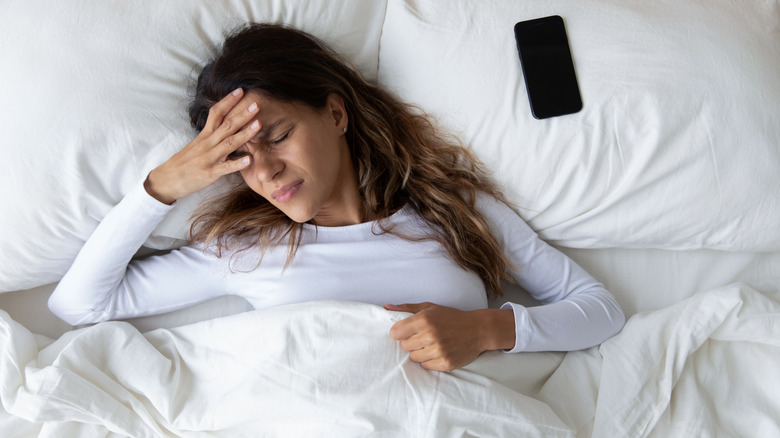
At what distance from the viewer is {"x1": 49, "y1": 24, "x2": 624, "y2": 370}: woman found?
1.08 meters

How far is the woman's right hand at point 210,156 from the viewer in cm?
106

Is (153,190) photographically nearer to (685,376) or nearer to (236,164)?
(236,164)

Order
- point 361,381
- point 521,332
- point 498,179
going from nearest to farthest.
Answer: point 361,381 < point 521,332 < point 498,179

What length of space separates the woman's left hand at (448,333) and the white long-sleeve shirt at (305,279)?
1.6 inches

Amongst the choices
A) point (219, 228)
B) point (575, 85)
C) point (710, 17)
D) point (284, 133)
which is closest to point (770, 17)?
point (710, 17)

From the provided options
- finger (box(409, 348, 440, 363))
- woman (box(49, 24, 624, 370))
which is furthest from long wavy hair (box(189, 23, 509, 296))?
finger (box(409, 348, 440, 363))

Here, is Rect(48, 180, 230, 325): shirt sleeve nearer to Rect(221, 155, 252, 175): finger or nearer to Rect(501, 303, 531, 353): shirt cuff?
Rect(221, 155, 252, 175): finger

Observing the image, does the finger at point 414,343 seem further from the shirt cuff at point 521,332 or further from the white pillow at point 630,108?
the white pillow at point 630,108

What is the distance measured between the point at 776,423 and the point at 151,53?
1256 millimetres

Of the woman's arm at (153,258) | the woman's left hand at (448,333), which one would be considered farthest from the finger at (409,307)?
the woman's arm at (153,258)

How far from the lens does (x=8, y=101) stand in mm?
1091

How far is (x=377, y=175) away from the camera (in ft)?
4.13

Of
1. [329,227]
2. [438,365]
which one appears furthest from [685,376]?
[329,227]

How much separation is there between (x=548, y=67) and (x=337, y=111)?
1.34 ft
